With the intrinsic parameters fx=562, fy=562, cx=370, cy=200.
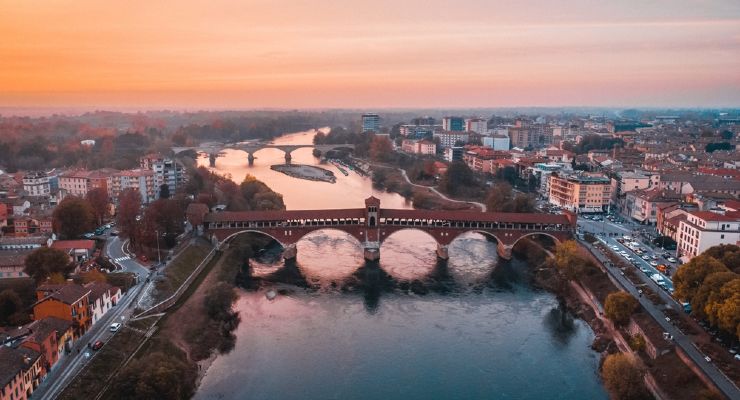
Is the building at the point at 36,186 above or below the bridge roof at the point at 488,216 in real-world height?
above

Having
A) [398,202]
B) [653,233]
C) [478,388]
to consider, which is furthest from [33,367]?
[398,202]

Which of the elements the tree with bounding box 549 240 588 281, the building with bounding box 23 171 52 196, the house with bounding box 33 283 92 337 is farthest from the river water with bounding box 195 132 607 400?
the building with bounding box 23 171 52 196

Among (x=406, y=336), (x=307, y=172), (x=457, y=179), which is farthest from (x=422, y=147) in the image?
(x=406, y=336)

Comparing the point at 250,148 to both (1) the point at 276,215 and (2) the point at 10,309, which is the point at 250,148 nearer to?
(1) the point at 276,215

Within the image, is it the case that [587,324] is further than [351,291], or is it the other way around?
[351,291]

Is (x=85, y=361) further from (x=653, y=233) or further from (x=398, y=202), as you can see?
(x=398, y=202)

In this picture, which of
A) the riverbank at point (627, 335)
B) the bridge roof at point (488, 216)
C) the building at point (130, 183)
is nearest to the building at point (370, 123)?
the building at point (130, 183)

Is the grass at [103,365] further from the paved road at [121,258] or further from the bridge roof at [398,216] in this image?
the bridge roof at [398,216]
